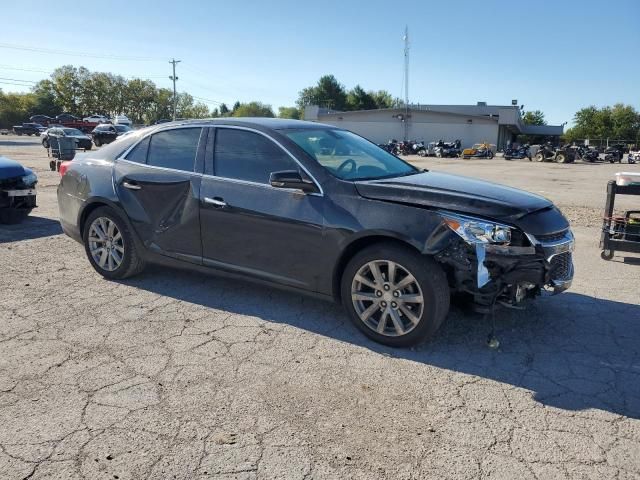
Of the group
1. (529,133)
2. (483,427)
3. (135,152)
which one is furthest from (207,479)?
(529,133)

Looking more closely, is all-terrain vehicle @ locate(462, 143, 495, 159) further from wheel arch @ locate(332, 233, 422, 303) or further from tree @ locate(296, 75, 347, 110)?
tree @ locate(296, 75, 347, 110)

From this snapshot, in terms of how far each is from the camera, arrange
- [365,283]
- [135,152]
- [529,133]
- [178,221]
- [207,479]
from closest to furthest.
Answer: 1. [207,479]
2. [365,283]
3. [178,221]
4. [135,152]
5. [529,133]

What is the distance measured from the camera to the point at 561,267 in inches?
150

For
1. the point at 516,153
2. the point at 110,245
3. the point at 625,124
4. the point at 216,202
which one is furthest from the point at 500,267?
the point at 625,124

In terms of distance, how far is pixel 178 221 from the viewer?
4633mm

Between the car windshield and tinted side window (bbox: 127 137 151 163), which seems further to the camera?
tinted side window (bbox: 127 137 151 163)

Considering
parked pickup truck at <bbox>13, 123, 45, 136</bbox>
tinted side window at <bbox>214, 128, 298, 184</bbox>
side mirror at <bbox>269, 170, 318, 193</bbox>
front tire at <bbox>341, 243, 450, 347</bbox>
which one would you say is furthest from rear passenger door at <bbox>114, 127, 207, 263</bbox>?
parked pickup truck at <bbox>13, 123, 45, 136</bbox>

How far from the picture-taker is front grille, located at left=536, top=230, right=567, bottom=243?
361 centimetres

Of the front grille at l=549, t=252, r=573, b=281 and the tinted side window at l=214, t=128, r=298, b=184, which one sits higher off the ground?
the tinted side window at l=214, t=128, r=298, b=184

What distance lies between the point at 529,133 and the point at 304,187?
86190mm

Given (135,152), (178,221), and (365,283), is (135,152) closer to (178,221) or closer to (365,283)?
(178,221)

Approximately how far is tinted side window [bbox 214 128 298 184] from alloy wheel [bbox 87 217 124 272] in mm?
1401

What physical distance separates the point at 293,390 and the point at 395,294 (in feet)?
3.36

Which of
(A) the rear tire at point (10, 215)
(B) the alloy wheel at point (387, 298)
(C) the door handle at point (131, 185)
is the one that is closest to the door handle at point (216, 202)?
(C) the door handle at point (131, 185)
